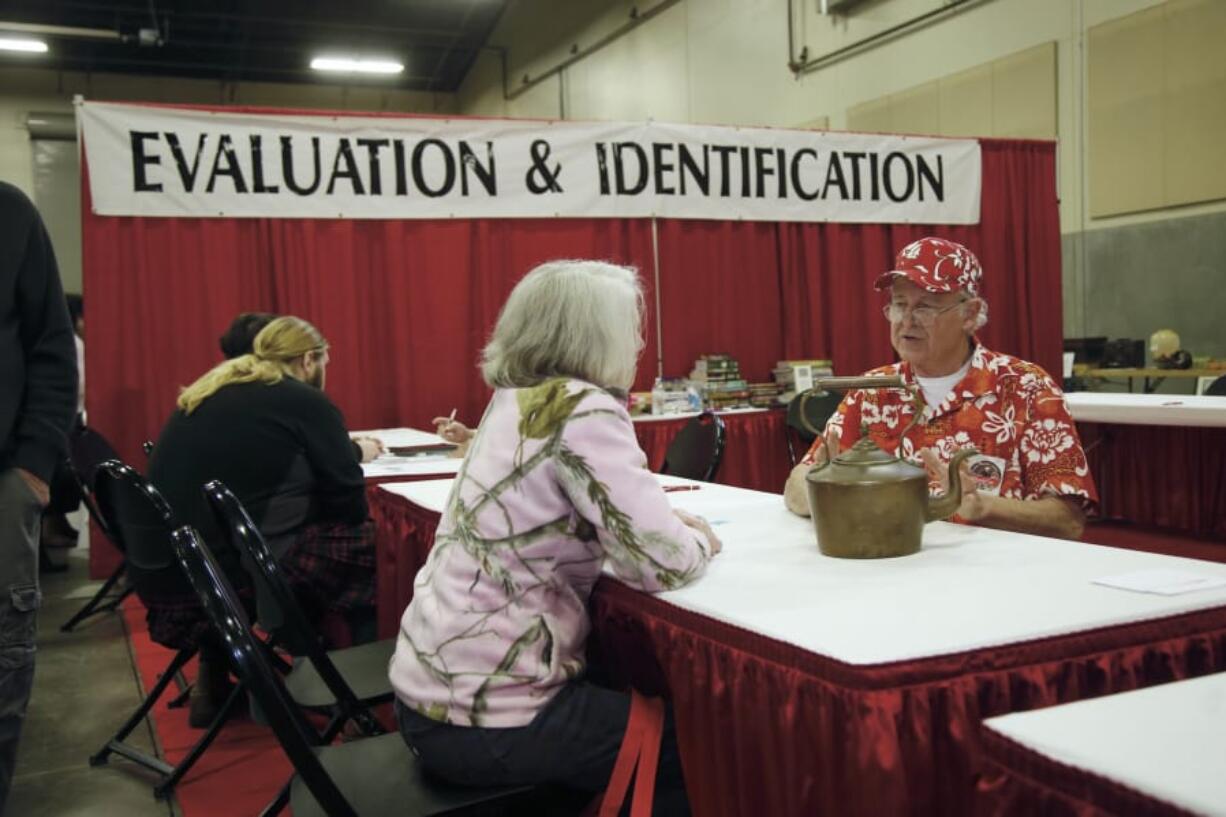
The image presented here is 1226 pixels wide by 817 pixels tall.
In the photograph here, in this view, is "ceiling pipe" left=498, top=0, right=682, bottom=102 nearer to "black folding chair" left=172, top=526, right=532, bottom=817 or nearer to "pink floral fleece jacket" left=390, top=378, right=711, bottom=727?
"pink floral fleece jacket" left=390, top=378, right=711, bottom=727

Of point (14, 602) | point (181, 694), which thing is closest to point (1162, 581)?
point (14, 602)

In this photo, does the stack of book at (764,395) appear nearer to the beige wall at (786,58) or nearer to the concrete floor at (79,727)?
the beige wall at (786,58)

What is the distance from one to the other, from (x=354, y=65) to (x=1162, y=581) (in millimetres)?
12548

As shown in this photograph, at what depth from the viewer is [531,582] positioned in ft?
5.02

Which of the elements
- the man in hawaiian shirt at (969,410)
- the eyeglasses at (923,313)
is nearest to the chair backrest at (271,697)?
the man in hawaiian shirt at (969,410)

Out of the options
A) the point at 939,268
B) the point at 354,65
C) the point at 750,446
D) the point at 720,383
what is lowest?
the point at 750,446

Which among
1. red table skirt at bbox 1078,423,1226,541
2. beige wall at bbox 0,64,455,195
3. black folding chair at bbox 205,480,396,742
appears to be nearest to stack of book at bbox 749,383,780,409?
red table skirt at bbox 1078,423,1226,541

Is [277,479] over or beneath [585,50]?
beneath

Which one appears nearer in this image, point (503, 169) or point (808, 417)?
point (808, 417)

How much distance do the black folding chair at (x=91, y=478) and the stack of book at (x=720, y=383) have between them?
117 inches

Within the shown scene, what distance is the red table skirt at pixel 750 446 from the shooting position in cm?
536

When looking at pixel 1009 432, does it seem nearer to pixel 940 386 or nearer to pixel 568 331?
pixel 940 386

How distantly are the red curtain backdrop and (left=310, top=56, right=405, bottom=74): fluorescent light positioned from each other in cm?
800

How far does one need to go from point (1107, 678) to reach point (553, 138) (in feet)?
15.1
